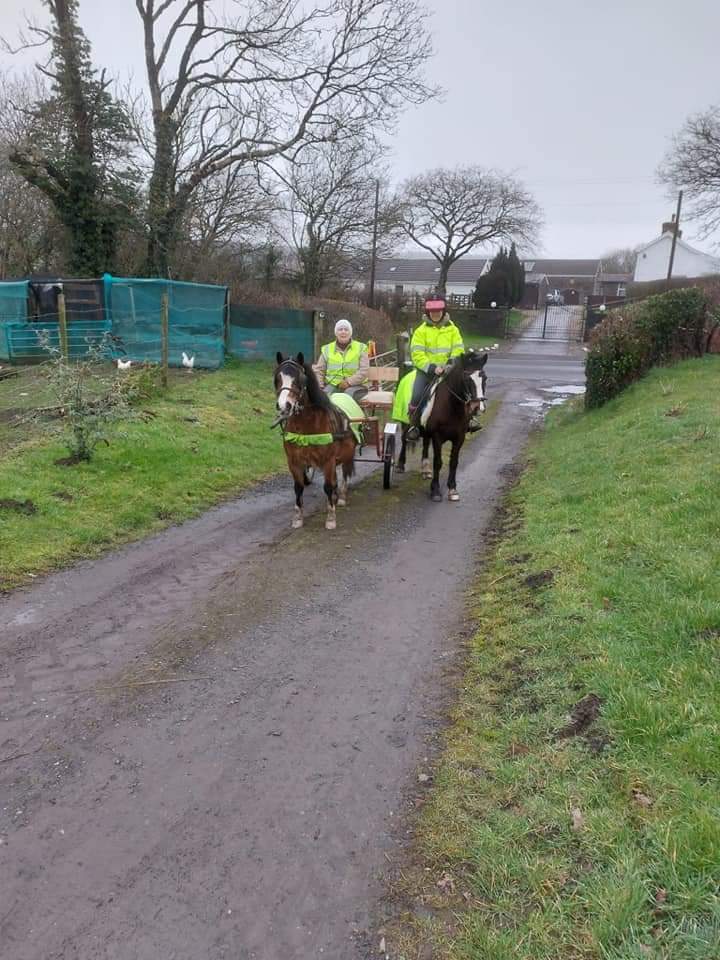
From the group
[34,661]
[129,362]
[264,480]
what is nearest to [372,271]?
[129,362]

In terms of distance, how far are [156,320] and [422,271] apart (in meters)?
59.8

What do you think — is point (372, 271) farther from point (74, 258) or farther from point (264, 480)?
point (264, 480)

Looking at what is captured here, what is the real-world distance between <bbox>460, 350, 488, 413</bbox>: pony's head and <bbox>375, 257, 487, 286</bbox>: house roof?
6334 centimetres

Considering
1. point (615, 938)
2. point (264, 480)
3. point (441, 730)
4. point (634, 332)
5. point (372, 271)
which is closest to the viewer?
point (615, 938)

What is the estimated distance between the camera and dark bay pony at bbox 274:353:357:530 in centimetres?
623

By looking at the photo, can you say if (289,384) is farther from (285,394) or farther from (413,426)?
(413,426)

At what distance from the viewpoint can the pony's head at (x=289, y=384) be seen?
6023 mm

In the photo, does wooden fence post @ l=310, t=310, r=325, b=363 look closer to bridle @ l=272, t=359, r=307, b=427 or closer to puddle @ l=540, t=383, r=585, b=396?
puddle @ l=540, t=383, r=585, b=396

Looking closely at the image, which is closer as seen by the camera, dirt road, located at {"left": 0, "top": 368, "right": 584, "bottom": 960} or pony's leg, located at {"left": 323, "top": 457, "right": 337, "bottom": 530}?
dirt road, located at {"left": 0, "top": 368, "right": 584, "bottom": 960}

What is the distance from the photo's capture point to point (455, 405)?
8508 mm

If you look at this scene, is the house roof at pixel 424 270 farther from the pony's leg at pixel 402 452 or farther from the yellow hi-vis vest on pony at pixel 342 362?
the yellow hi-vis vest on pony at pixel 342 362

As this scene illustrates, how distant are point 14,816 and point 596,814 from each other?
9.00 feet

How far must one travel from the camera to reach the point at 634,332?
45.4ft

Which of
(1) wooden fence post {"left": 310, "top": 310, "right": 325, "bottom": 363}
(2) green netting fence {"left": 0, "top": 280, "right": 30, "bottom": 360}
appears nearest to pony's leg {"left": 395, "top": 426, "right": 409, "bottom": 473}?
(1) wooden fence post {"left": 310, "top": 310, "right": 325, "bottom": 363}
